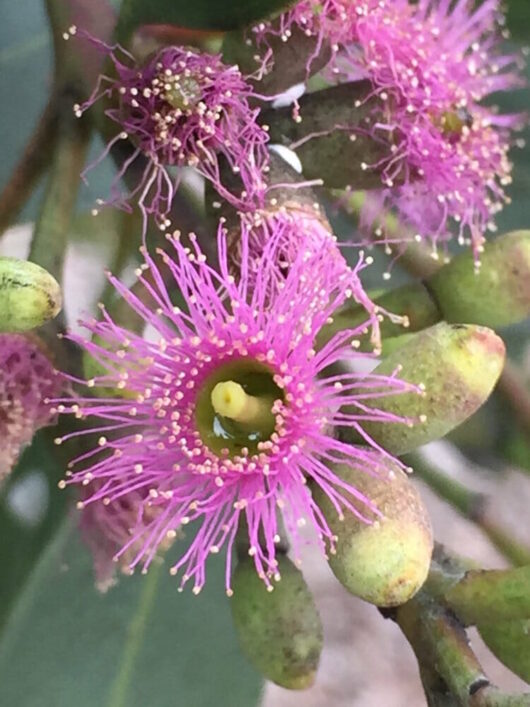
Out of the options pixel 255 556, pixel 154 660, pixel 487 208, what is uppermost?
pixel 487 208

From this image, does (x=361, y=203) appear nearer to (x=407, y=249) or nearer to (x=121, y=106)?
(x=407, y=249)

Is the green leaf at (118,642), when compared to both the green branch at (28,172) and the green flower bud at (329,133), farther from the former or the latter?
the green flower bud at (329,133)

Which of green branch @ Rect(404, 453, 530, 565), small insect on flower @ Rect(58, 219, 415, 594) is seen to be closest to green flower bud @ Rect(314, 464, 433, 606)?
small insect on flower @ Rect(58, 219, 415, 594)

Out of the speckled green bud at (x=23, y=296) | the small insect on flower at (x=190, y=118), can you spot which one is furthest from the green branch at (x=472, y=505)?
the speckled green bud at (x=23, y=296)

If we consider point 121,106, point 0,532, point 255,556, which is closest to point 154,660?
point 0,532

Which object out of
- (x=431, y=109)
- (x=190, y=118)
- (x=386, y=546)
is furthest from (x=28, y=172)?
(x=386, y=546)

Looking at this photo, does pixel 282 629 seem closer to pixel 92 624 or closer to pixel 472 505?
pixel 472 505
